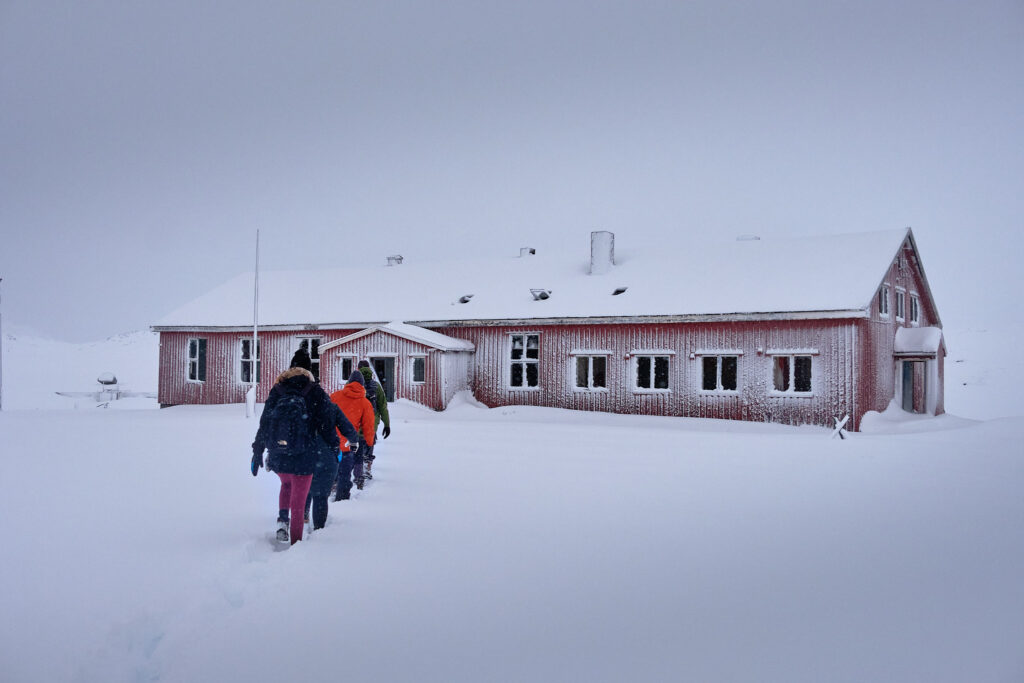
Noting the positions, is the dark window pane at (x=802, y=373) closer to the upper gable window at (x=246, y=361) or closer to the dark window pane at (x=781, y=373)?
the dark window pane at (x=781, y=373)

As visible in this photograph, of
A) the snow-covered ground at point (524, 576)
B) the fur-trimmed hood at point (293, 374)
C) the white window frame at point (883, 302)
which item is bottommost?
the snow-covered ground at point (524, 576)

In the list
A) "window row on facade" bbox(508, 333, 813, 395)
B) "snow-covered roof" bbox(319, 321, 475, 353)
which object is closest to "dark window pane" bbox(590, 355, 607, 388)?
"window row on facade" bbox(508, 333, 813, 395)

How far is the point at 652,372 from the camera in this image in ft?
74.0

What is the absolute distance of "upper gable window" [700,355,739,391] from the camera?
21438 mm

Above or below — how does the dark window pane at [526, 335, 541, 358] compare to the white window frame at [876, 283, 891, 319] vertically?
below

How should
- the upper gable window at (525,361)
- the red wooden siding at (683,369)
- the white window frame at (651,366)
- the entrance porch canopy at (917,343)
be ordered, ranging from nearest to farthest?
1. the red wooden siding at (683,369)
2. the white window frame at (651,366)
3. the entrance porch canopy at (917,343)
4. the upper gable window at (525,361)

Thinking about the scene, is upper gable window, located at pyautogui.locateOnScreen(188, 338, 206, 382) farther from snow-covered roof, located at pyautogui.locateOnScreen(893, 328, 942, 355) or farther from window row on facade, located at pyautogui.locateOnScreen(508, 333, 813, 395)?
snow-covered roof, located at pyautogui.locateOnScreen(893, 328, 942, 355)

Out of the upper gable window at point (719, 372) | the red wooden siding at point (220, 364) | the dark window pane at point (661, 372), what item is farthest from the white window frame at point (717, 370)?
the red wooden siding at point (220, 364)

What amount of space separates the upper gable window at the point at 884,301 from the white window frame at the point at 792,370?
3226 millimetres

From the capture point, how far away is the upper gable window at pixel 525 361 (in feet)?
80.6

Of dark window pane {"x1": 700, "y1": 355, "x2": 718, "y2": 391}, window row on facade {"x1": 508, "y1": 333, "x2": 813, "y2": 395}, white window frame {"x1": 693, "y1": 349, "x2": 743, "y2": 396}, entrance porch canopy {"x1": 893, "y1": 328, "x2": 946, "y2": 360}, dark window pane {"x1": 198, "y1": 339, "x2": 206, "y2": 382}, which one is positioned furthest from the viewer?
dark window pane {"x1": 198, "y1": 339, "x2": 206, "y2": 382}

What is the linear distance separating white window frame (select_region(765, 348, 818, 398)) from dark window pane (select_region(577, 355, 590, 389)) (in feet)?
19.3

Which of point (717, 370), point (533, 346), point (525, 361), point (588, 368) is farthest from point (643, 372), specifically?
point (525, 361)

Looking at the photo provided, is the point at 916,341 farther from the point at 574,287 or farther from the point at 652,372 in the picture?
the point at 574,287
